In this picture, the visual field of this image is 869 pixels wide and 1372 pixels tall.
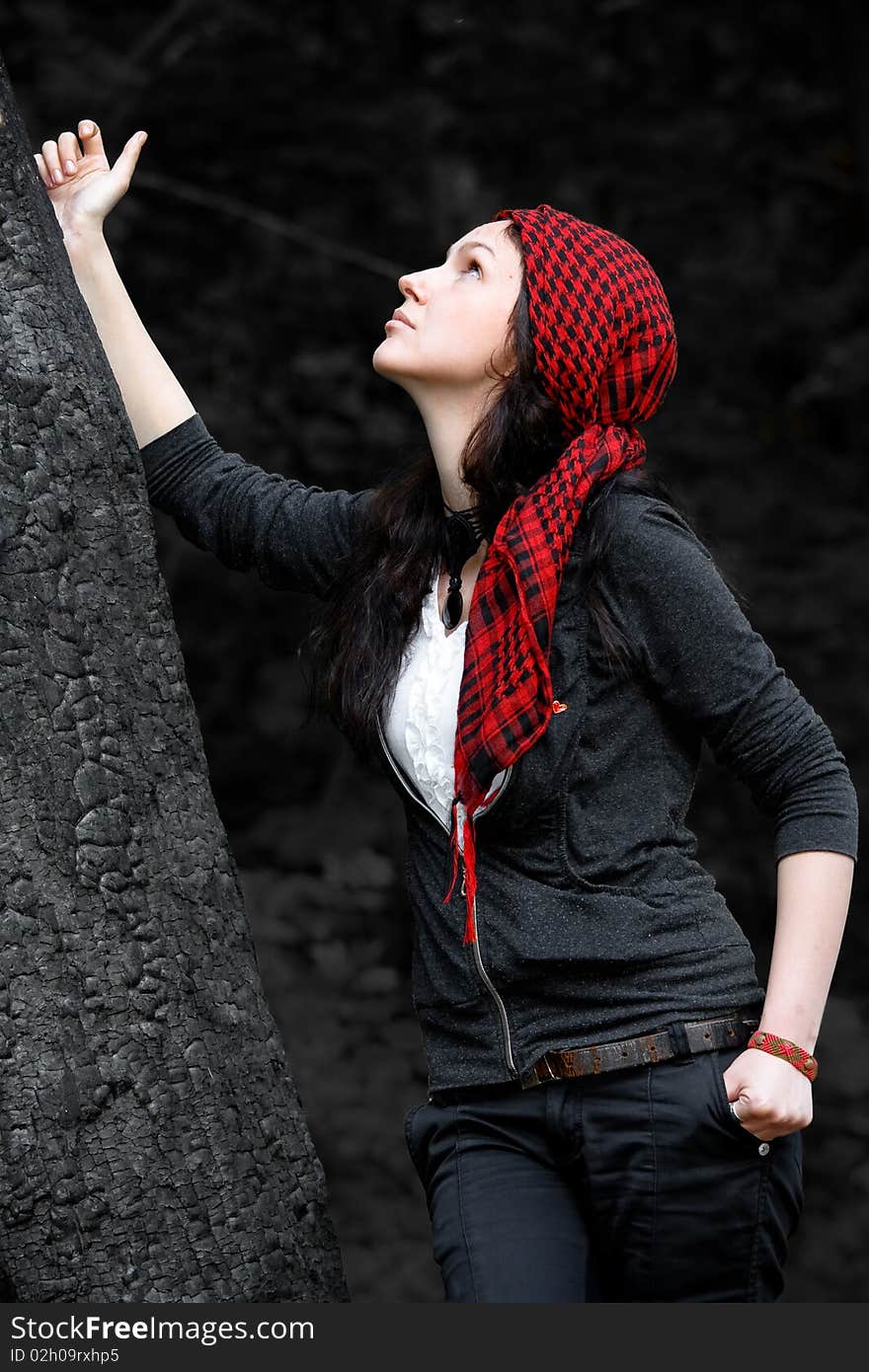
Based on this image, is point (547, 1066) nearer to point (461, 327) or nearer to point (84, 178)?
point (461, 327)

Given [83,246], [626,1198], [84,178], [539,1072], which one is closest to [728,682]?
[539,1072]

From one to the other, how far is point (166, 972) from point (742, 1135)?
0.80 meters

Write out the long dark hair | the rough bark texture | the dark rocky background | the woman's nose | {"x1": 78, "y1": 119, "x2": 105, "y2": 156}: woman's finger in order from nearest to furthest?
the rough bark texture
the long dark hair
the woman's nose
{"x1": 78, "y1": 119, "x2": 105, "y2": 156}: woman's finger
the dark rocky background

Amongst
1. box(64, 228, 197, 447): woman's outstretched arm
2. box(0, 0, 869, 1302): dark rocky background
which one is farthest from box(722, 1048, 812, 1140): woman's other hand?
box(0, 0, 869, 1302): dark rocky background

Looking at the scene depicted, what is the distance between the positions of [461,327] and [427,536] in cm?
34

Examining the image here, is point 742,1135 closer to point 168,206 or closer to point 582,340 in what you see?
point 582,340

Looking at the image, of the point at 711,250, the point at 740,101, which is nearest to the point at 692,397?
the point at 711,250

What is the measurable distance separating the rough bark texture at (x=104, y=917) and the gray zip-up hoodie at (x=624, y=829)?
1.06ft

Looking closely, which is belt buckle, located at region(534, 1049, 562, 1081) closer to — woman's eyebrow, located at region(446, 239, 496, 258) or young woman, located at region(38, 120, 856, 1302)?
young woman, located at region(38, 120, 856, 1302)

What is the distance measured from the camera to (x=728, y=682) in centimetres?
209

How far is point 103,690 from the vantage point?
6.38 ft

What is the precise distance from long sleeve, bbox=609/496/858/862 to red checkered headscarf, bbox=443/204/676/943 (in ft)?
0.39

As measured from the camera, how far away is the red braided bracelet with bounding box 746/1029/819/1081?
6.52ft

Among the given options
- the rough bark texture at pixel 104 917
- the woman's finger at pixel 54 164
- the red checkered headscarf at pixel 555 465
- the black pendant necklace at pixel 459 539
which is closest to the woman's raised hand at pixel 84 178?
the woman's finger at pixel 54 164
